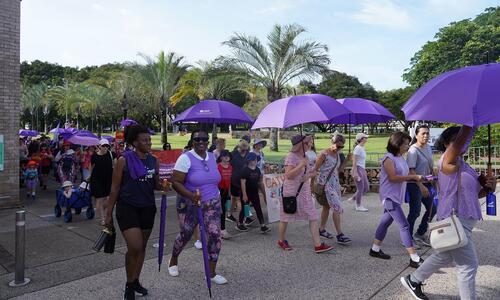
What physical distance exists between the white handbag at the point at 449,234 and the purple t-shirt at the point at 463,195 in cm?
4

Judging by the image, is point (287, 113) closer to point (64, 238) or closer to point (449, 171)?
point (449, 171)

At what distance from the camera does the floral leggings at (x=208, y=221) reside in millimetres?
4168

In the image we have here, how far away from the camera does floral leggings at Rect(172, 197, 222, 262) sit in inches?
164

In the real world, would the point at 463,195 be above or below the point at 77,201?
above

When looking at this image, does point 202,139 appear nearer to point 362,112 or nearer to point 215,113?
point 215,113

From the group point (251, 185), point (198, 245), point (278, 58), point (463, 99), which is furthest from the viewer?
point (278, 58)

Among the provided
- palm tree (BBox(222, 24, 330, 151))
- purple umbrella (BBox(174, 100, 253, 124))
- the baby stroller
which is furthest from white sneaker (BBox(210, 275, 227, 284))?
palm tree (BBox(222, 24, 330, 151))

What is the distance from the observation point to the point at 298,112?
6305 mm

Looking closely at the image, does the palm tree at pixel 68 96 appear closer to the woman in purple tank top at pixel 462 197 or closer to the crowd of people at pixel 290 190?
the crowd of people at pixel 290 190

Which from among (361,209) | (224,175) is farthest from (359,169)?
(224,175)

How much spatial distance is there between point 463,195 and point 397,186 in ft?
4.65

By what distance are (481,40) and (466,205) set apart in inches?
1513

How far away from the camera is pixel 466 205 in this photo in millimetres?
3312

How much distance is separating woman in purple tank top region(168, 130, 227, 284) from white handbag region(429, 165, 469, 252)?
212cm
